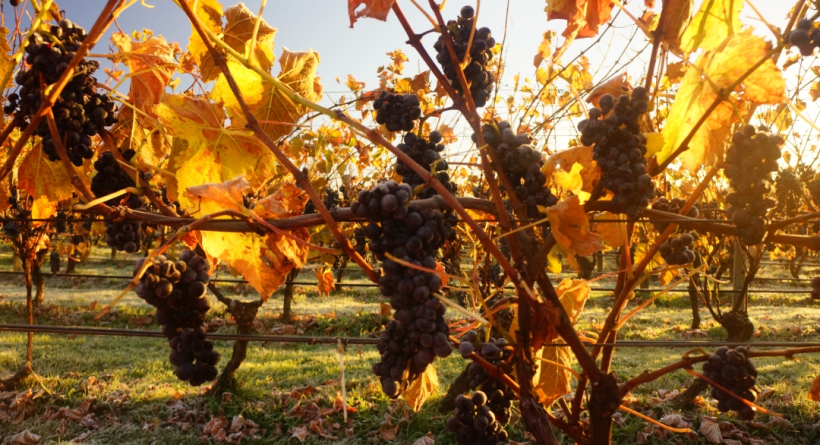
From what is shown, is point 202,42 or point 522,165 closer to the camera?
point 522,165

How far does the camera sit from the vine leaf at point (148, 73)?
4.90 feet

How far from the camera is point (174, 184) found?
146cm

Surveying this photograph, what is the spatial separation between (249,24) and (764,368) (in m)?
6.53

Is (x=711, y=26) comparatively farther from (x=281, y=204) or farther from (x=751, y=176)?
(x=281, y=204)

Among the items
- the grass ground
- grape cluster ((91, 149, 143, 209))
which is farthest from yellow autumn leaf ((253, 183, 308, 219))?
the grass ground

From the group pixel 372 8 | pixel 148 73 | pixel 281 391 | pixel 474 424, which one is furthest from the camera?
pixel 281 391

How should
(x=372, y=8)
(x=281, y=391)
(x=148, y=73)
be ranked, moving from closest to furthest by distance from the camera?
(x=372, y=8)
(x=148, y=73)
(x=281, y=391)

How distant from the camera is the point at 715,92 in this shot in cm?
95

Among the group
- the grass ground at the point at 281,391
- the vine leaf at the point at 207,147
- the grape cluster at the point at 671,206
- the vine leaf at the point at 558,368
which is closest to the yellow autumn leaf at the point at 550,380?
the vine leaf at the point at 558,368

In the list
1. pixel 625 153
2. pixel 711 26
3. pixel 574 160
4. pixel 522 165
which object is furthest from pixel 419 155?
pixel 711 26

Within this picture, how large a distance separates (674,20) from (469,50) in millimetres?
455

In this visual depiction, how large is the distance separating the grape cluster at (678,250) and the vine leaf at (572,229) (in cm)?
46

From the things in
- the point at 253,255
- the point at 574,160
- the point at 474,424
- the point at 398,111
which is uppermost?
the point at 398,111

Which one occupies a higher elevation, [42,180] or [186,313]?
[42,180]
